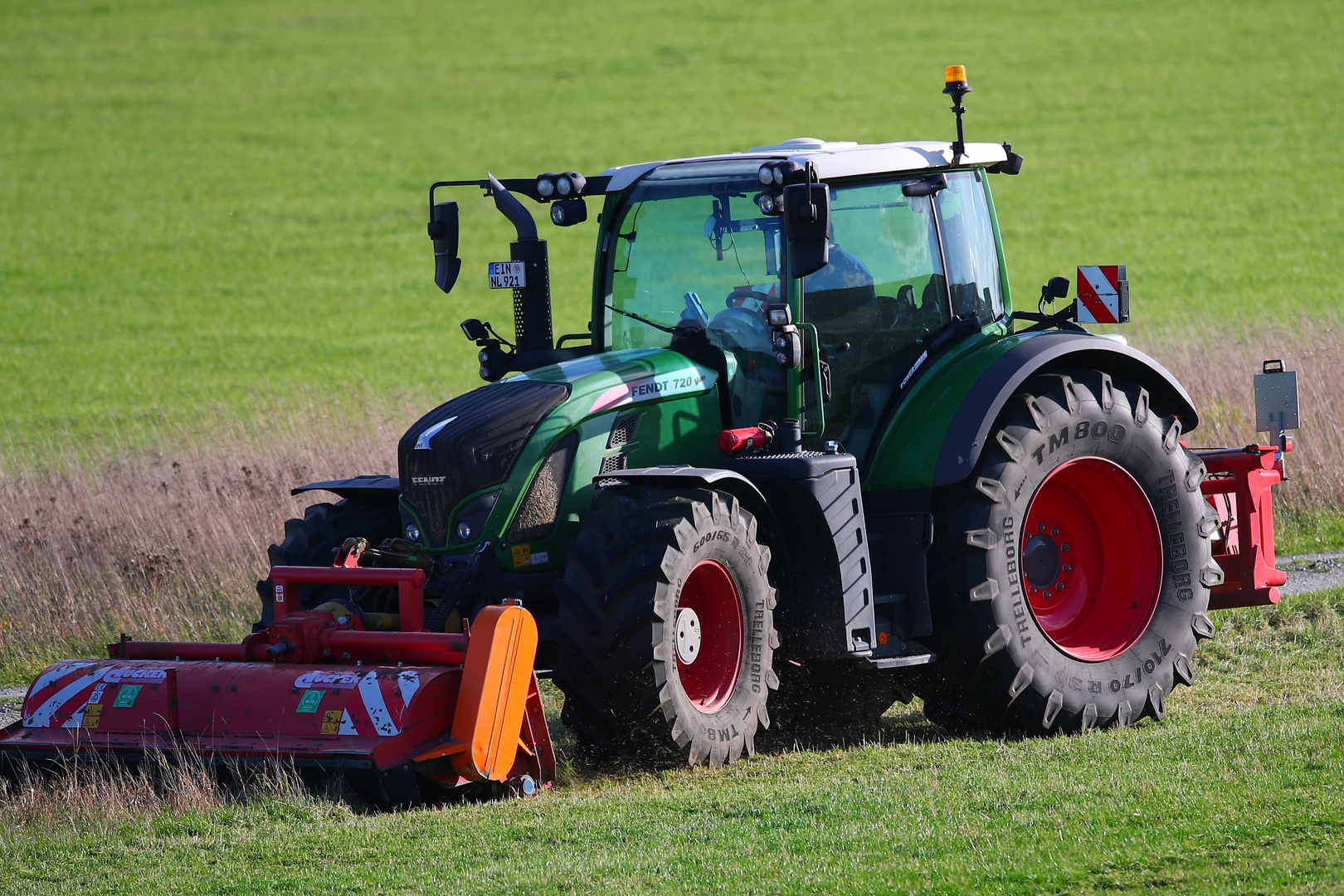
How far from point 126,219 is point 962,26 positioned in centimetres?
1755

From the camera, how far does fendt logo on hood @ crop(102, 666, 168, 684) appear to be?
21.1 feet

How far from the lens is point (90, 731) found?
6.39m

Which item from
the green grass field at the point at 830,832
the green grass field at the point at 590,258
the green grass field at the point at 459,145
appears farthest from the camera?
the green grass field at the point at 459,145

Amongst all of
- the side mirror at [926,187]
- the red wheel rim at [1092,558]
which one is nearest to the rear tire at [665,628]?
the red wheel rim at [1092,558]

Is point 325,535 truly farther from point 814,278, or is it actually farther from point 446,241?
point 814,278

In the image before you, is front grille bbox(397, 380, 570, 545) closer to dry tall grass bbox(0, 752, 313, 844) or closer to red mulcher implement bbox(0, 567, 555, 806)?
red mulcher implement bbox(0, 567, 555, 806)

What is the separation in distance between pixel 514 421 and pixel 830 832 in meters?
2.15

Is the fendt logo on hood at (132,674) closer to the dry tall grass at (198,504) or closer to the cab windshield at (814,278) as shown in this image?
the cab windshield at (814,278)

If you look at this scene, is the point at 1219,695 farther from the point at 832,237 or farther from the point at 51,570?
the point at 51,570

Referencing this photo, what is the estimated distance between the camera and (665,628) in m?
5.93

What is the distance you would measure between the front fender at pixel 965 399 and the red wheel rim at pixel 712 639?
1.02 m

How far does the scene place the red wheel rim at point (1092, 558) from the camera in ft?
24.0

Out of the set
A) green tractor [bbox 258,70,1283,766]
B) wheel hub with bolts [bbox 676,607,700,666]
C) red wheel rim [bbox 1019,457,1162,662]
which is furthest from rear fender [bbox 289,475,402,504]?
red wheel rim [bbox 1019,457,1162,662]

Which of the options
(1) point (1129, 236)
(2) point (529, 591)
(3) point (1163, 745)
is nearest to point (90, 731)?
(2) point (529, 591)
